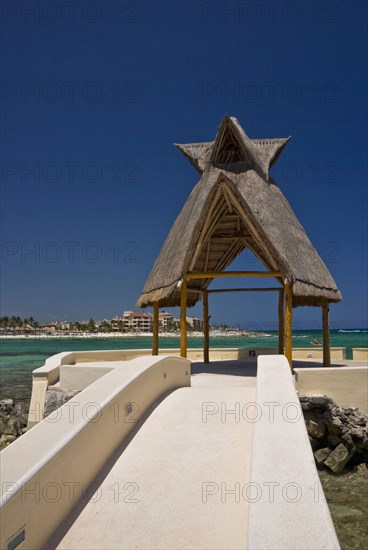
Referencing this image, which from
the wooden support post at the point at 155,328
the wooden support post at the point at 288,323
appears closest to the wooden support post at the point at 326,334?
the wooden support post at the point at 288,323

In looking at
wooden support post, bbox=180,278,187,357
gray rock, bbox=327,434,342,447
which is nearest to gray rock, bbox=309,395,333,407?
gray rock, bbox=327,434,342,447

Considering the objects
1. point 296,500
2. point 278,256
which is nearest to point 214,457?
point 296,500

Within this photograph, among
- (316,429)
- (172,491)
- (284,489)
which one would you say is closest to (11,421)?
(316,429)

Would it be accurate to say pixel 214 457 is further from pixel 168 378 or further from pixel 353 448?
pixel 353 448

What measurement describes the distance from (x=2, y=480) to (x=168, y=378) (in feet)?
15.8

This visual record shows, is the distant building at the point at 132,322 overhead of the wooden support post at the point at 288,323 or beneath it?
beneath

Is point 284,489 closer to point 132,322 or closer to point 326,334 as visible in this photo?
point 326,334

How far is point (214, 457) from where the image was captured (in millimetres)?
5102

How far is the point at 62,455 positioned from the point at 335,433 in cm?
772

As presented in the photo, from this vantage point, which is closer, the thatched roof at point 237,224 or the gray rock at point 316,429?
the gray rock at point 316,429

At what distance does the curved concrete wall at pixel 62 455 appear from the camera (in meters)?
3.33

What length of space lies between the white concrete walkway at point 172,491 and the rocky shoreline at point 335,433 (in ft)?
14.4

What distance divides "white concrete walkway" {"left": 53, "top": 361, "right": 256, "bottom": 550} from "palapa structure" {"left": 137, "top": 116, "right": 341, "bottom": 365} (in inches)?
246

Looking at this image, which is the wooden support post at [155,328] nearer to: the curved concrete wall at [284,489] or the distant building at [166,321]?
the curved concrete wall at [284,489]
